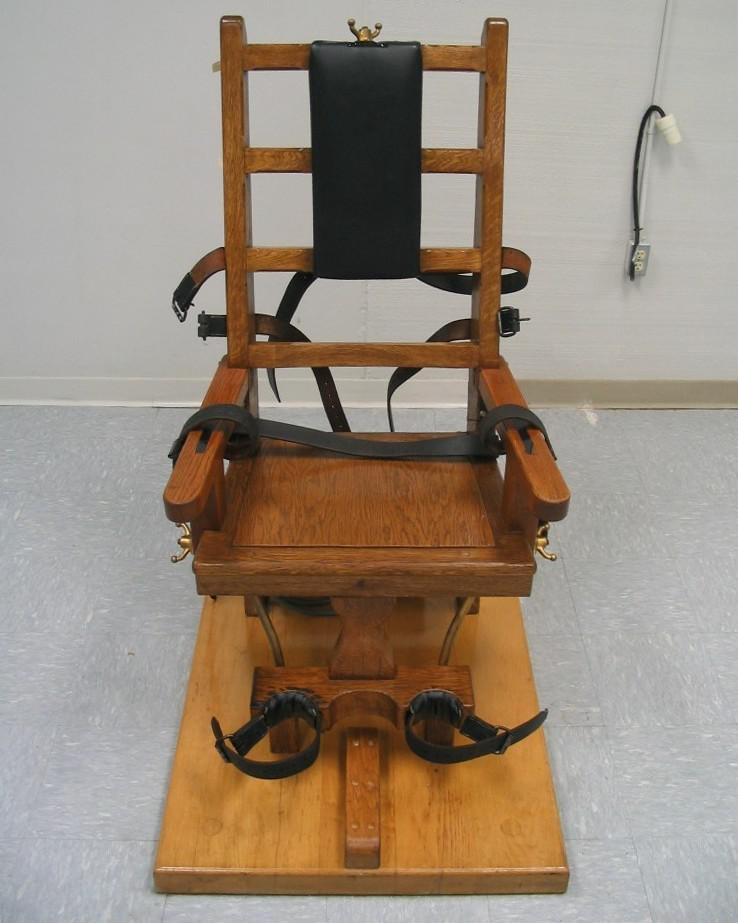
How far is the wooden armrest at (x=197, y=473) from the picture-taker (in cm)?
118

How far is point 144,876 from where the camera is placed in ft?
4.54

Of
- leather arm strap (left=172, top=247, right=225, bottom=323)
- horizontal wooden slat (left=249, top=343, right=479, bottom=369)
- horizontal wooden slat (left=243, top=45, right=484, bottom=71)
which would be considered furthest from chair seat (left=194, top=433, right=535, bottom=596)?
horizontal wooden slat (left=243, top=45, right=484, bottom=71)

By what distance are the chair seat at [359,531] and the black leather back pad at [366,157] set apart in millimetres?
348

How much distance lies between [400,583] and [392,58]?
836 millimetres

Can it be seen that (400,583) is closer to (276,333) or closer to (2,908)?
(276,333)

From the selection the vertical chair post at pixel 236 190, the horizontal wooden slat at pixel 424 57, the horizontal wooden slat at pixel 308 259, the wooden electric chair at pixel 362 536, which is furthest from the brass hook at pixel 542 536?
the horizontal wooden slat at pixel 424 57

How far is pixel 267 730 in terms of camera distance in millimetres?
1397

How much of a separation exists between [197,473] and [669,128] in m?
1.72

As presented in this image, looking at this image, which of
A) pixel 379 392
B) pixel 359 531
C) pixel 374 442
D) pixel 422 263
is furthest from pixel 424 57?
pixel 379 392

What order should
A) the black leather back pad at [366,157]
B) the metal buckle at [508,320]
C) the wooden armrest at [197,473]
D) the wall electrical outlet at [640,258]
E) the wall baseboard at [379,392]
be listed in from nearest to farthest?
the wooden armrest at [197,473]
the black leather back pad at [366,157]
the metal buckle at [508,320]
the wall electrical outlet at [640,258]
the wall baseboard at [379,392]

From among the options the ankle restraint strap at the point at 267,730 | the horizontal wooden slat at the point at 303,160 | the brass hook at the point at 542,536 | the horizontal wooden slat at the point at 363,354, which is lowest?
the ankle restraint strap at the point at 267,730

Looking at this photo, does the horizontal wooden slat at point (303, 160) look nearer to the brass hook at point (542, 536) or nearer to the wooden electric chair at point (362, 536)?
the wooden electric chair at point (362, 536)

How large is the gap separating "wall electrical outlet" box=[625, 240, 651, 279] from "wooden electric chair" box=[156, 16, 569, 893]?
1078mm

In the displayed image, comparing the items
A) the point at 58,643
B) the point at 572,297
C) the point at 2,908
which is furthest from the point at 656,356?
the point at 2,908
